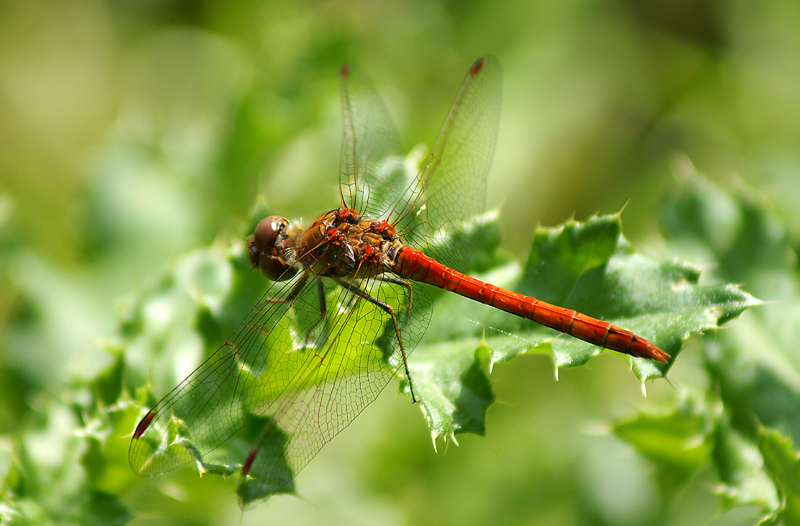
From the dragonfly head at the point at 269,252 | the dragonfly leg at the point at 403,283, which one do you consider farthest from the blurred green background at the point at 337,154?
the dragonfly head at the point at 269,252

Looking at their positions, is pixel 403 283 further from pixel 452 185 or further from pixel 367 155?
pixel 367 155

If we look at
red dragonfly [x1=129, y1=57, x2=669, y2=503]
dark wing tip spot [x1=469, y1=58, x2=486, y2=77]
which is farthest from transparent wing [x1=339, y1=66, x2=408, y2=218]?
dark wing tip spot [x1=469, y1=58, x2=486, y2=77]

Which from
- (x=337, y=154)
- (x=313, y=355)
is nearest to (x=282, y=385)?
(x=313, y=355)

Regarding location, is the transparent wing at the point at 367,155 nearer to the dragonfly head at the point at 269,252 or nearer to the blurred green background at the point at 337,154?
the dragonfly head at the point at 269,252

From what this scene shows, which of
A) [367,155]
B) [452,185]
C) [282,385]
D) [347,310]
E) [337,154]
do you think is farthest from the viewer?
[337,154]

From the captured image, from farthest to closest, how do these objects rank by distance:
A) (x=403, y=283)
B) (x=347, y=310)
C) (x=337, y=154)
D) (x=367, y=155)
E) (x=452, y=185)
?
(x=337, y=154) → (x=367, y=155) → (x=452, y=185) → (x=403, y=283) → (x=347, y=310)

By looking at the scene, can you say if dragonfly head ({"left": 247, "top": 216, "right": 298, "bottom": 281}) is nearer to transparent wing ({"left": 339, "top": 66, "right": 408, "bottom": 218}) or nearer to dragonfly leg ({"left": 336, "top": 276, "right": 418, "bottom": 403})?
dragonfly leg ({"left": 336, "top": 276, "right": 418, "bottom": 403})
